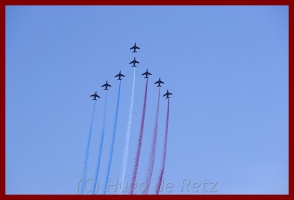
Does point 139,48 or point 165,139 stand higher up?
point 139,48

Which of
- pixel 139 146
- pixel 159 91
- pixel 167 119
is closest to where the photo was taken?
pixel 139 146

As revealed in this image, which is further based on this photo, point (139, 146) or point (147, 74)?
point (147, 74)

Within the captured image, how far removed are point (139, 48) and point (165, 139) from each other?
538 inches

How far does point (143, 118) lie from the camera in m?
48.2

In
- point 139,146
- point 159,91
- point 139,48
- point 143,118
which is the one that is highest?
point 139,48

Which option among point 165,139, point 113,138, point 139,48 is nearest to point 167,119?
point 165,139

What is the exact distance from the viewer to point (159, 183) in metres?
43.3

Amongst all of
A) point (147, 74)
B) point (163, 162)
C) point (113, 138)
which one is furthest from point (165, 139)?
point (147, 74)

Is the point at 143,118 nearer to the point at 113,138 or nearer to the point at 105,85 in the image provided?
the point at 113,138

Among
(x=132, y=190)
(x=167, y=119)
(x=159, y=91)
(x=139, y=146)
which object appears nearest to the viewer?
(x=132, y=190)

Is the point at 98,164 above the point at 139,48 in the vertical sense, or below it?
below

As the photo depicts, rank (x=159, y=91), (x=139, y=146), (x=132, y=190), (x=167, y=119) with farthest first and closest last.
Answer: (x=159, y=91)
(x=167, y=119)
(x=139, y=146)
(x=132, y=190)

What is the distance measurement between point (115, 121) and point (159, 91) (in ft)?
28.7

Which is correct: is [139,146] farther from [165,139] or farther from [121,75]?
[121,75]
